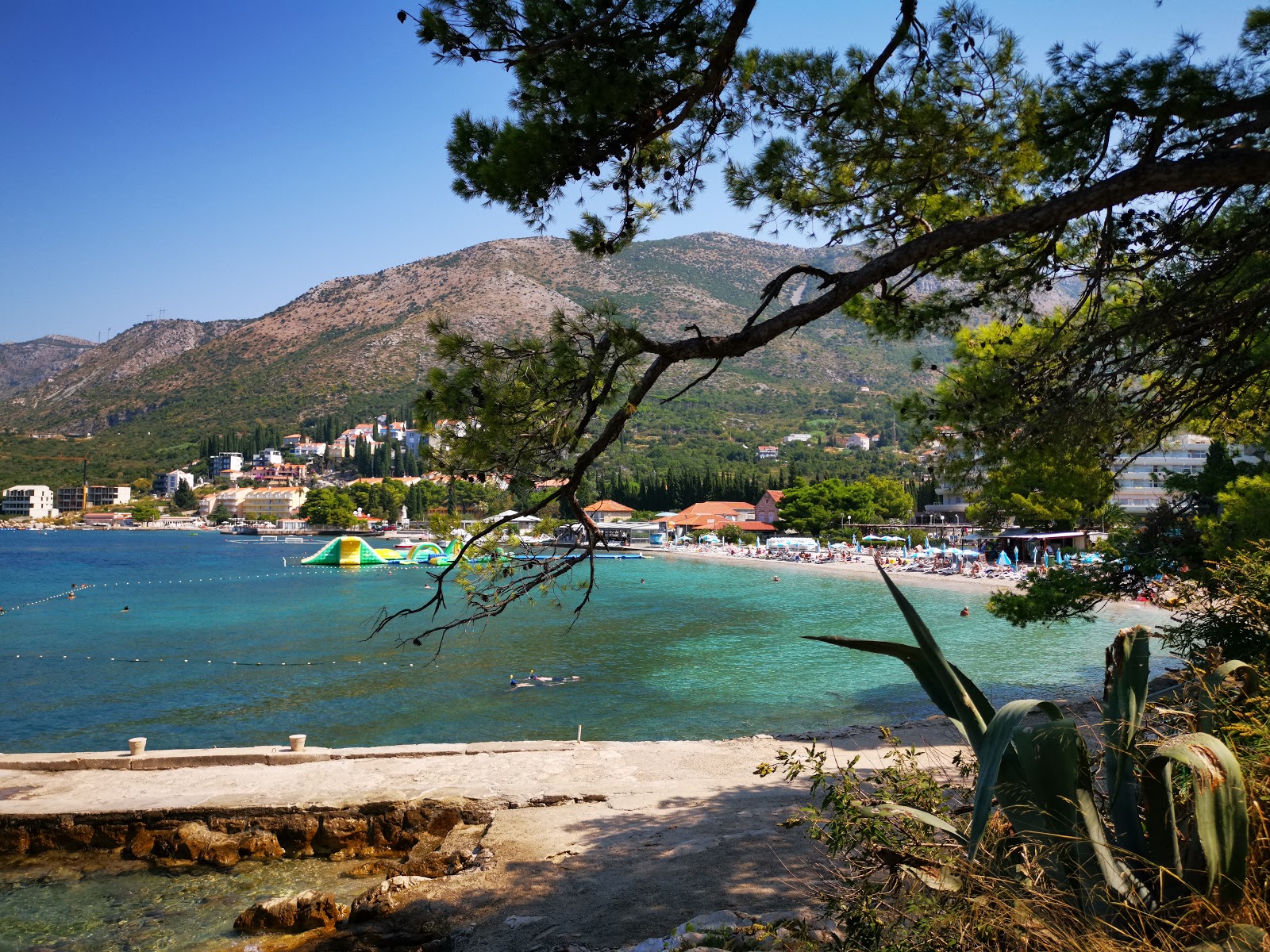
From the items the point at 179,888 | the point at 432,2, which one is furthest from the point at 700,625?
the point at 432,2

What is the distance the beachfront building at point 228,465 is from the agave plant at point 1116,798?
13595 cm

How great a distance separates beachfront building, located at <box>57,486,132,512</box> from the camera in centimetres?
12094

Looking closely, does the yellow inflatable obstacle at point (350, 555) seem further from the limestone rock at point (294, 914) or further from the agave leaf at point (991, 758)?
the agave leaf at point (991, 758)

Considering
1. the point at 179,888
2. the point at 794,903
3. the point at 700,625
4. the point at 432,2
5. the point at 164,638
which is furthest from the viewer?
the point at 700,625

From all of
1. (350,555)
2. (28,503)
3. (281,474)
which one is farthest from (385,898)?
(28,503)

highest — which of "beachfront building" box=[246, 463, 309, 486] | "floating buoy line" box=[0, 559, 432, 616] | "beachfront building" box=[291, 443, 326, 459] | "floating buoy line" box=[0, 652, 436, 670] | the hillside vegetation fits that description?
the hillside vegetation

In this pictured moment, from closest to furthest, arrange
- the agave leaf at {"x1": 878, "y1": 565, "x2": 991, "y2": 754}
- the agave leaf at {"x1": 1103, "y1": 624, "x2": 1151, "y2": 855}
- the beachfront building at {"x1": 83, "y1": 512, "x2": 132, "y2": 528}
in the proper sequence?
the agave leaf at {"x1": 1103, "y1": 624, "x2": 1151, "y2": 855} → the agave leaf at {"x1": 878, "y1": 565, "x2": 991, "y2": 754} → the beachfront building at {"x1": 83, "y1": 512, "x2": 132, "y2": 528}

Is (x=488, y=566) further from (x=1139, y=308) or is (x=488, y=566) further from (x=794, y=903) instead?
(x=1139, y=308)

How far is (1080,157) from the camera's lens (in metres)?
4.50

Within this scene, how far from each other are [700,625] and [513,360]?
24029 mm

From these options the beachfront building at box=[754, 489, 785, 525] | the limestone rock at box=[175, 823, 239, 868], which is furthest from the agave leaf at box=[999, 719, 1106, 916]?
the beachfront building at box=[754, 489, 785, 525]

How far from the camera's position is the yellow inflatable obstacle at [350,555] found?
52.9 metres

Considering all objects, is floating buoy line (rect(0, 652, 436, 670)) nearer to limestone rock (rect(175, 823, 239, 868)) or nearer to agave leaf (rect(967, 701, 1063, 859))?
limestone rock (rect(175, 823, 239, 868))

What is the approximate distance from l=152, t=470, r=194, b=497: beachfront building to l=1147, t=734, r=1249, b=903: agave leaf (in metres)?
138
